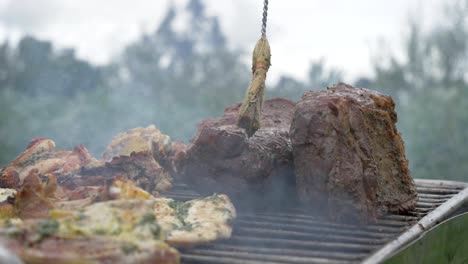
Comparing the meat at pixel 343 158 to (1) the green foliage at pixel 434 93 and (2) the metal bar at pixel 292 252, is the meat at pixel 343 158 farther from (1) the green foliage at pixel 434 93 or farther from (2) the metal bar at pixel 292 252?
(1) the green foliage at pixel 434 93

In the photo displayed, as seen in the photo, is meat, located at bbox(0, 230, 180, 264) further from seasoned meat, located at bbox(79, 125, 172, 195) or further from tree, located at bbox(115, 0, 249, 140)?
tree, located at bbox(115, 0, 249, 140)

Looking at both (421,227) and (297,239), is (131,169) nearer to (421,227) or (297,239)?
(297,239)

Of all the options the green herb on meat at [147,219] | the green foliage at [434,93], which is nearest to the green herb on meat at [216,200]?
the green herb on meat at [147,219]

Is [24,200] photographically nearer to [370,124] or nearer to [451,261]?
[370,124]

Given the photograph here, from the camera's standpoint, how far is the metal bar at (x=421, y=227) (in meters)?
3.40

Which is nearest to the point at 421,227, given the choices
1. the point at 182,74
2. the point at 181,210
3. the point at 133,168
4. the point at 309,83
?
the point at 181,210

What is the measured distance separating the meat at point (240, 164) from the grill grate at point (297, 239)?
0.78ft

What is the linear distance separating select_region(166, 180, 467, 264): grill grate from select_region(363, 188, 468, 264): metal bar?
0.07 m

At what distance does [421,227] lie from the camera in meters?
4.14

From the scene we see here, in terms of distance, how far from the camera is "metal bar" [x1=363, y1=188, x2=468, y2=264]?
340cm

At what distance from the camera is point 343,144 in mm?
4469

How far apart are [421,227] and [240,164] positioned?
4.60 feet

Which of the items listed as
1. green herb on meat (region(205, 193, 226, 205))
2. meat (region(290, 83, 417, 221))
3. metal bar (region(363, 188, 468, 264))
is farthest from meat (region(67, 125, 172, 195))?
metal bar (region(363, 188, 468, 264))

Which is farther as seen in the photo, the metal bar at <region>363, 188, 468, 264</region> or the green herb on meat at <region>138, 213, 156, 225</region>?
the metal bar at <region>363, 188, 468, 264</region>
